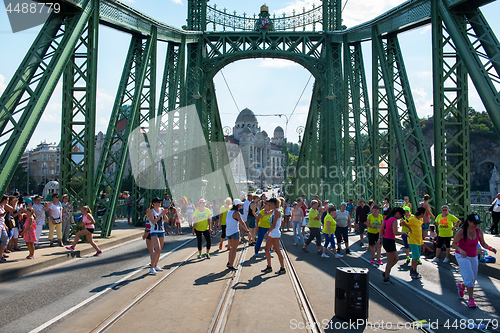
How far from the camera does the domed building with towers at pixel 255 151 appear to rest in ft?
421

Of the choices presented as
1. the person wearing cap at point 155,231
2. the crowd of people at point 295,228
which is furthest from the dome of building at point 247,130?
the person wearing cap at point 155,231

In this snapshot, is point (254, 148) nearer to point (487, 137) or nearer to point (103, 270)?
point (487, 137)

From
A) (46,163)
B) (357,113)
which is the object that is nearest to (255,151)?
(46,163)

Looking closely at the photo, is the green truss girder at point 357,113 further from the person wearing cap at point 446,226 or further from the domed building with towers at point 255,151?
the domed building with towers at point 255,151

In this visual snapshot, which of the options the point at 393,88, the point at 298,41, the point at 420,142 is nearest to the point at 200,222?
the point at 420,142

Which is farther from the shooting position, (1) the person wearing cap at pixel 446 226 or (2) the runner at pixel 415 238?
(1) the person wearing cap at pixel 446 226

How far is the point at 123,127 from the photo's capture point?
44.3 feet

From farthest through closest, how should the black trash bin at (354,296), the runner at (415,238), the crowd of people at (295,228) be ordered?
1. the runner at (415,238)
2. the crowd of people at (295,228)
3. the black trash bin at (354,296)

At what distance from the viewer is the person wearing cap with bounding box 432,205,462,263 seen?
8.91 meters

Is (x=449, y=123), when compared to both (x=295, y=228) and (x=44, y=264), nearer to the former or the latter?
(x=295, y=228)

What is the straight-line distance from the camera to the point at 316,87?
25.1 m

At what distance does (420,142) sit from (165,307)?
9.38 metres

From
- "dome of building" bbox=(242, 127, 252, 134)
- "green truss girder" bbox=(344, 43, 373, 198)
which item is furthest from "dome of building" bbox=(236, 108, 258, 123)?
"green truss girder" bbox=(344, 43, 373, 198)

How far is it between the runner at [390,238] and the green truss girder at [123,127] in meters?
8.58
